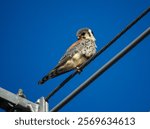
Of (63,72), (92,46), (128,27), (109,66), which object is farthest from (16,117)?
(92,46)

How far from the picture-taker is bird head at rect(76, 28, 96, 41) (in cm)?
986

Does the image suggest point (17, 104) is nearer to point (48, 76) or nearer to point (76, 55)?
point (48, 76)

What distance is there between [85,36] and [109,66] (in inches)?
237

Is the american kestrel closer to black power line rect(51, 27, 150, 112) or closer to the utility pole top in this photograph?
the utility pole top

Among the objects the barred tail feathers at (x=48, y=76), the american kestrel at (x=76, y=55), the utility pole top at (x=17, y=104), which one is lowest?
the utility pole top at (x=17, y=104)

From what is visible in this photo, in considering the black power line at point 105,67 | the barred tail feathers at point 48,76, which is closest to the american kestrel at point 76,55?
the barred tail feathers at point 48,76

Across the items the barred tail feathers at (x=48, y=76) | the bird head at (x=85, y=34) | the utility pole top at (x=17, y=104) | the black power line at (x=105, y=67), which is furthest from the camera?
the bird head at (x=85, y=34)

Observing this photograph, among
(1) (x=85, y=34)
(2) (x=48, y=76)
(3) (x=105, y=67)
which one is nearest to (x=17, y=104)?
(3) (x=105, y=67)

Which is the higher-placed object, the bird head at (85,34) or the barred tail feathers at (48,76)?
the bird head at (85,34)

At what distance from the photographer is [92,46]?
9.32 m

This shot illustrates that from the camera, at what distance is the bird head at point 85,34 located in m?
9.86

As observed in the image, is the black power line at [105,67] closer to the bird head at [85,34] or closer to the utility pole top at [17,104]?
the utility pole top at [17,104]

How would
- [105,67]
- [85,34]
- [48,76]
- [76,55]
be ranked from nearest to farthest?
[105,67] < [48,76] < [76,55] < [85,34]

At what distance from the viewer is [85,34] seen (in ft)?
32.7
